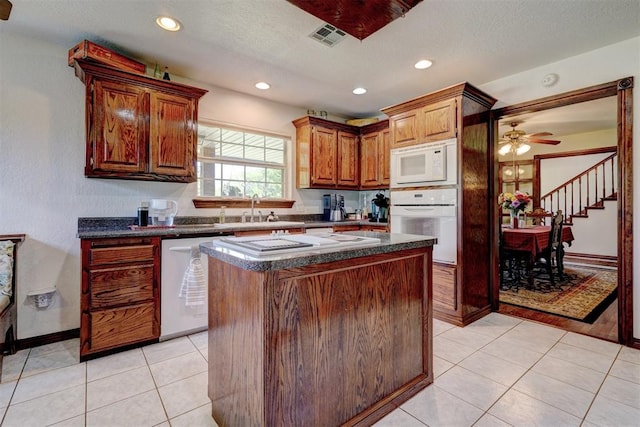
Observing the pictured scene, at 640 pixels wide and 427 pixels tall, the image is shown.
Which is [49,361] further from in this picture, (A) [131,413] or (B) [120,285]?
(A) [131,413]

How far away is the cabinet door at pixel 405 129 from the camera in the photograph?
3.29m

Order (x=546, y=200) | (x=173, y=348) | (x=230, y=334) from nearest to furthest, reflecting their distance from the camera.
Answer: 1. (x=230, y=334)
2. (x=173, y=348)
3. (x=546, y=200)

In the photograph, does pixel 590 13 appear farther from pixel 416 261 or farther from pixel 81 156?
pixel 81 156

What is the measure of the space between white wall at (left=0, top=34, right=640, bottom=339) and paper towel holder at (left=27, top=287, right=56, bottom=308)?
0.22 ft

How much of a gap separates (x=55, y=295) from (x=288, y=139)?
117 inches

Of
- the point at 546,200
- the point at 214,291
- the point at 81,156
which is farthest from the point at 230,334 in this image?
the point at 546,200

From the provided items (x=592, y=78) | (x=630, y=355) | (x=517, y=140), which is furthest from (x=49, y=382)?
(x=517, y=140)

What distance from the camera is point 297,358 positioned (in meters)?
1.32

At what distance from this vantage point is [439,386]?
1.95 m

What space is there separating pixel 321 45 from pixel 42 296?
3.13 metres

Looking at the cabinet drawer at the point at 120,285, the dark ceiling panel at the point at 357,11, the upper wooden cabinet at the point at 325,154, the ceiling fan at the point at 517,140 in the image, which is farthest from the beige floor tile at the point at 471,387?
the ceiling fan at the point at 517,140

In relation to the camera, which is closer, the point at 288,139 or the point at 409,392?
the point at 409,392

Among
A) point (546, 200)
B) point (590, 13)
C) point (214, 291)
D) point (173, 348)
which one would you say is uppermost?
point (590, 13)

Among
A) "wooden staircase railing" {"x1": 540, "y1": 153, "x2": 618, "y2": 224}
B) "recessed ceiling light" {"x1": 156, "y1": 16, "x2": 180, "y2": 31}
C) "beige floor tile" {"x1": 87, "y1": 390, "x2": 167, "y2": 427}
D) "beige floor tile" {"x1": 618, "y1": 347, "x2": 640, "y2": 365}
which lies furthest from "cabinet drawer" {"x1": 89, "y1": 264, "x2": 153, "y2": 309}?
"wooden staircase railing" {"x1": 540, "y1": 153, "x2": 618, "y2": 224}
